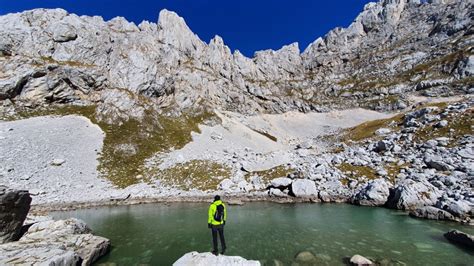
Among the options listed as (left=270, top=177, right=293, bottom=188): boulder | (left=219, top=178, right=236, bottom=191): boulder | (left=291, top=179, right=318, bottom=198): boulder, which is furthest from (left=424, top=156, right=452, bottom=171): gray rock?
(left=219, top=178, right=236, bottom=191): boulder

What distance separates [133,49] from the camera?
9381cm

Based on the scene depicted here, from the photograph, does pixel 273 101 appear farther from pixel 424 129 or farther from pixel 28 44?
pixel 28 44

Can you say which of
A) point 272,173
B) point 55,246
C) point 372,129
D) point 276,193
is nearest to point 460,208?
point 276,193

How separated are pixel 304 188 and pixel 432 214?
16400 mm

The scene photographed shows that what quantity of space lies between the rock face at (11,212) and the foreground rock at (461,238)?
28988 millimetres

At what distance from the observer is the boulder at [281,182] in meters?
40.6

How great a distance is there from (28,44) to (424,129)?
356ft

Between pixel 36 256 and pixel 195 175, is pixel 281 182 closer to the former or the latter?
pixel 195 175

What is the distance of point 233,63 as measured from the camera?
514ft

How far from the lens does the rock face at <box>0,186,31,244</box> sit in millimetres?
15250

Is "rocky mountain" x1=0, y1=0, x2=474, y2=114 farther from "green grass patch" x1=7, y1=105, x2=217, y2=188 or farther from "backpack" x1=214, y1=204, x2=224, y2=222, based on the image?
"backpack" x1=214, y1=204, x2=224, y2=222

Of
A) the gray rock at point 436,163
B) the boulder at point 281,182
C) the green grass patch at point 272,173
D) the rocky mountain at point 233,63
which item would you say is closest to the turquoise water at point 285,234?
the boulder at point 281,182

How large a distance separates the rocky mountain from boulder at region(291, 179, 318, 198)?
6071 centimetres

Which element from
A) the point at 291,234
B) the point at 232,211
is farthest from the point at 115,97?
the point at 291,234
